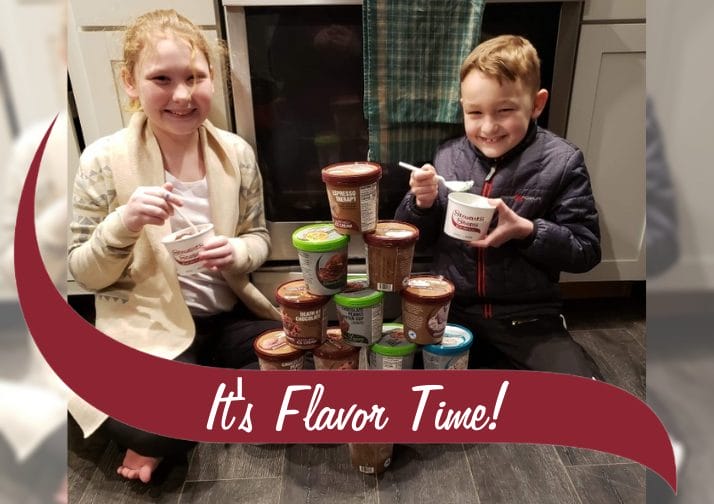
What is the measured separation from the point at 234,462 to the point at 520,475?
0.48 m

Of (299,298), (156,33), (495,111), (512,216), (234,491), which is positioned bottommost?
(234,491)

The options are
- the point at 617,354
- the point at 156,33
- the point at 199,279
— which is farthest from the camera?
the point at 617,354

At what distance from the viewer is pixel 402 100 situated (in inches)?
34.6

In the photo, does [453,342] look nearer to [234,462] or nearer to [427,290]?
[427,290]

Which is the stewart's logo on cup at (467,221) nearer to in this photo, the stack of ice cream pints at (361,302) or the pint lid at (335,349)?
the stack of ice cream pints at (361,302)

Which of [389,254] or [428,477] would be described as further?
[428,477]

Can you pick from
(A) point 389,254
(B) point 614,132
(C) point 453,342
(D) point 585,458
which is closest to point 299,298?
(A) point 389,254

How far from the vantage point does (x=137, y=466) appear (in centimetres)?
86

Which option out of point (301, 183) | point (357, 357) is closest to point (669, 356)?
point (357, 357)

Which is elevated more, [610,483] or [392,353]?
[392,353]

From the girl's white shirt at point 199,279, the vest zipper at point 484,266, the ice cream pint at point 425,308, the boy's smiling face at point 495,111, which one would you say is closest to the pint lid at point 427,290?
the ice cream pint at point 425,308

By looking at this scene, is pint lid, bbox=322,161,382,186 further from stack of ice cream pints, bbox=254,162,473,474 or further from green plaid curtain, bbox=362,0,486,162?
green plaid curtain, bbox=362,0,486,162

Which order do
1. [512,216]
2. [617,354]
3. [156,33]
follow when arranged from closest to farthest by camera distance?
[156,33], [512,216], [617,354]

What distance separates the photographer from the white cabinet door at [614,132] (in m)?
0.91
